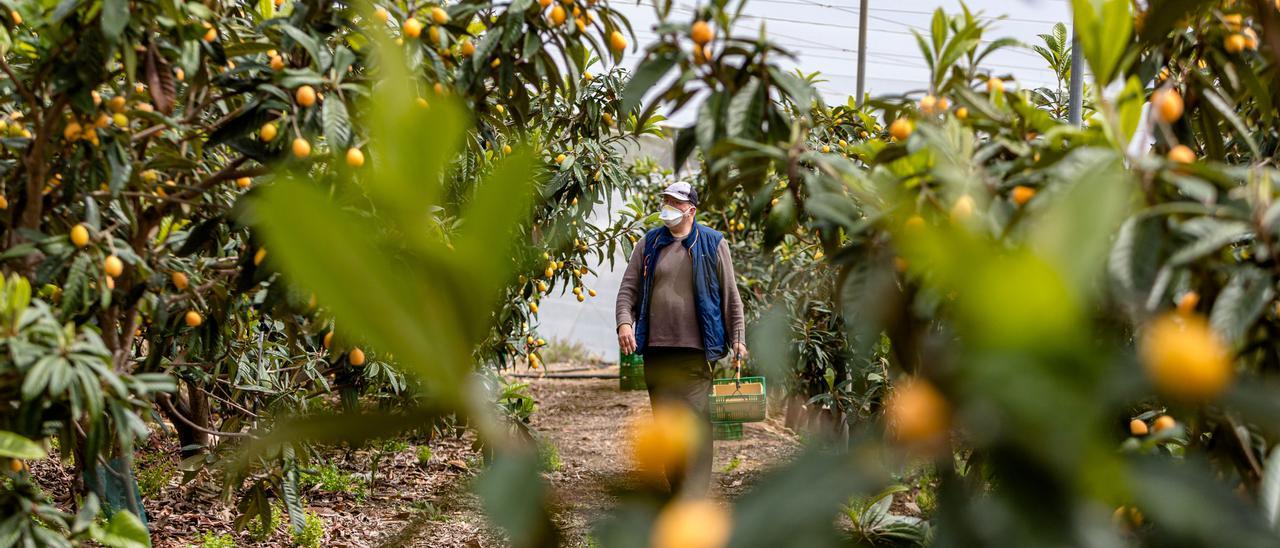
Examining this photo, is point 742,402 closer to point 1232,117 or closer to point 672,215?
point 672,215

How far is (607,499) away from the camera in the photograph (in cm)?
30

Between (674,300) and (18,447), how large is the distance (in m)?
2.61

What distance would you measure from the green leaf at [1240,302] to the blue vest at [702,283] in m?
2.95

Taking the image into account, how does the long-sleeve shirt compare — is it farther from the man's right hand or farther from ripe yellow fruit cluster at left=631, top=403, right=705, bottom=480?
ripe yellow fruit cluster at left=631, top=403, right=705, bottom=480

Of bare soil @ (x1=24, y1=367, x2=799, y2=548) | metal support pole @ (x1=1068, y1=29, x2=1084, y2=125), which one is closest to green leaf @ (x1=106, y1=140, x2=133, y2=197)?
bare soil @ (x1=24, y1=367, x2=799, y2=548)

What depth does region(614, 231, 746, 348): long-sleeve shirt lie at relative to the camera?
3646mm

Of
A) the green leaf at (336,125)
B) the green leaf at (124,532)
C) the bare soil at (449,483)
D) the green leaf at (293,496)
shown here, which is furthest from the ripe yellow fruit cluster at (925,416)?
the green leaf at (293,496)

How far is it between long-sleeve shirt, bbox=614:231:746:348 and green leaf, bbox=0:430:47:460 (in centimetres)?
244

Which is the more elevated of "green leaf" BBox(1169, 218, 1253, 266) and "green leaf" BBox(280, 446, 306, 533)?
"green leaf" BBox(1169, 218, 1253, 266)

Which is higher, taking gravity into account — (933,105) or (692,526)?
(933,105)

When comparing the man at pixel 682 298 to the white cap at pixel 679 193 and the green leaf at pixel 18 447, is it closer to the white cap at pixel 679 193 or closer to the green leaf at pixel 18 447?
the white cap at pixel 679 193

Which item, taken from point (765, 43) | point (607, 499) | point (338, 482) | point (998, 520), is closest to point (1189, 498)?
point (998, 520)

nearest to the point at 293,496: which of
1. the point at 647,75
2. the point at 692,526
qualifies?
the point at 647,75

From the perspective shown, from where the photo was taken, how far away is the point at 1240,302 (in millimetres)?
674
